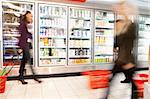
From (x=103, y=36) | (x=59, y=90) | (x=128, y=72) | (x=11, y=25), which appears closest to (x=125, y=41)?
(x=128, y=72)

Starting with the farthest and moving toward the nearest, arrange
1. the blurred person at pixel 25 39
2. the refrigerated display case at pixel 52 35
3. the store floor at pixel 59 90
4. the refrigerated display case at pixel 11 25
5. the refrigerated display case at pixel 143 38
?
the refrigerated display case at pixel 143 38, the refrigerated display case at pixel 52 35, the refrigerated display case at pixel 11 25, the blurred person at pixel 25 39, the store floor at pixel 59 90

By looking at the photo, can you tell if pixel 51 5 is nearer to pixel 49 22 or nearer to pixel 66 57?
pixel 49 22

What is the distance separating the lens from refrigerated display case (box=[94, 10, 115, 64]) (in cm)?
591

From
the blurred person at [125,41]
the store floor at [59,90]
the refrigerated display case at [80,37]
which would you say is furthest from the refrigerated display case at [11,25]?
the blurred person at [125,41]

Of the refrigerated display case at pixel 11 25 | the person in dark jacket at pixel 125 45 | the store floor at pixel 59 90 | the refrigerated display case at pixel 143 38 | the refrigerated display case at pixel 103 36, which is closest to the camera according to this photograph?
the person in dark jacket at pixel 125 45

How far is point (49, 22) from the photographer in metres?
5.44

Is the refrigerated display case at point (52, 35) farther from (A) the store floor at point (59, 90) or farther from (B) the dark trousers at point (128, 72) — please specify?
(B) the dark trousers at point (128, 72)

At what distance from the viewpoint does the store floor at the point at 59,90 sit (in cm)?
366

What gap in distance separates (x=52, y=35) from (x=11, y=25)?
103 centimetres

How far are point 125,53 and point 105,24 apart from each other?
332 centimetres

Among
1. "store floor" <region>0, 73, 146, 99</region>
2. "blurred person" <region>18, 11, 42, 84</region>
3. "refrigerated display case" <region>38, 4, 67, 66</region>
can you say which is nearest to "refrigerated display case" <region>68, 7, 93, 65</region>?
"refrigerated display case" <region>38, 4, 67, 66</region>

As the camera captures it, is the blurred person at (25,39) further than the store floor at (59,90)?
Yes

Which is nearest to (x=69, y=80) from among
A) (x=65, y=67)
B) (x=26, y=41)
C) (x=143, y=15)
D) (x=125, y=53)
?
(x=65, y=67)

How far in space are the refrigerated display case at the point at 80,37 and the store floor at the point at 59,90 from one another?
1.04 m
